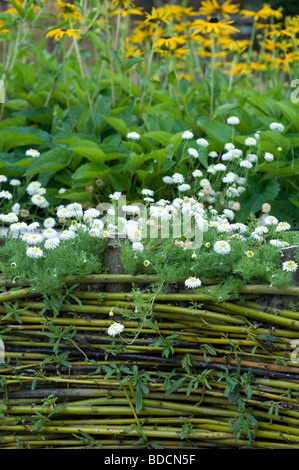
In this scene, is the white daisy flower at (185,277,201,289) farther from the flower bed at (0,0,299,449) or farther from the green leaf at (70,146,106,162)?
the green leaf at (70,146,106,162)

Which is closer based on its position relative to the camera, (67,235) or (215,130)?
(67,235)

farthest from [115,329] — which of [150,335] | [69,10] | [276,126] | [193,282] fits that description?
[69,10]

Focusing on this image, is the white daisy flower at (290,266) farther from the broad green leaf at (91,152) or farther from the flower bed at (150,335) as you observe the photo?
the broad green leaf at (91,152)

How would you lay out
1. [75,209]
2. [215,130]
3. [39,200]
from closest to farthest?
[75,209] < [39,200] < [215,130]

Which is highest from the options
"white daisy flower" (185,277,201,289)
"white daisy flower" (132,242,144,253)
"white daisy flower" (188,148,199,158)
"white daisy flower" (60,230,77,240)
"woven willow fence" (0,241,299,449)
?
"white daisy flower" (188,148,199,158)

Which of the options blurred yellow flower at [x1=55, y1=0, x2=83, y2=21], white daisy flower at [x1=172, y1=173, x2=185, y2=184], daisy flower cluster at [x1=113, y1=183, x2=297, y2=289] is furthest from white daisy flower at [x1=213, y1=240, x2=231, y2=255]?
blurred yellow flower at [x1=55, y1=0, x2=83, y2=21]

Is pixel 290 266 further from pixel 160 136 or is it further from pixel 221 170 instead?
pixel 160 136

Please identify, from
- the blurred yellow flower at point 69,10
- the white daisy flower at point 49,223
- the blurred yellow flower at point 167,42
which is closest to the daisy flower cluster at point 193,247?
the white daisy flower at point 49,223

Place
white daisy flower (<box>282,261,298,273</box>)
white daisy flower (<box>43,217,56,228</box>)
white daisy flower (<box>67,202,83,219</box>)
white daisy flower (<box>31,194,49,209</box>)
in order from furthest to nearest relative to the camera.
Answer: white daisy flower (<box>31,194,49,209</box>) → white daisy flower (<box>43,217,56,228</box>) → white daisy flower (<box>67,202,83,219</box>) → white daisy flower (<box>282,261,298,273</box>)

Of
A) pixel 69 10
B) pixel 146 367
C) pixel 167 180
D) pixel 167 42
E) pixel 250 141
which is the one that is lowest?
pixel 146 367
